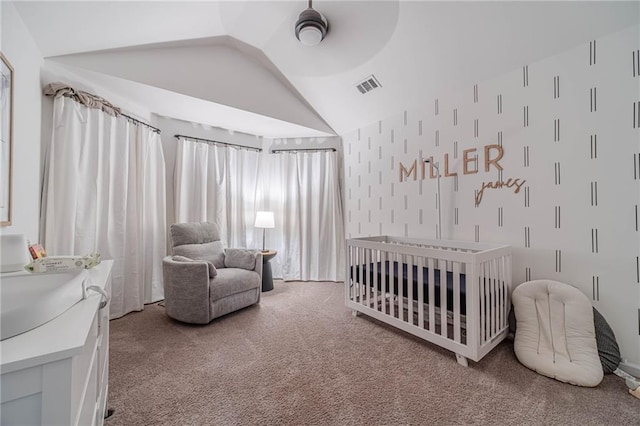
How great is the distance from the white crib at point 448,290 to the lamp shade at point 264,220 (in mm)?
1431

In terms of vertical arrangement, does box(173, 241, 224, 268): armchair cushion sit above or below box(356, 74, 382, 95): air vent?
below

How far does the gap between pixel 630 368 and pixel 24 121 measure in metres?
4.23

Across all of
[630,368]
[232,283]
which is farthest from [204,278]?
[630,368]

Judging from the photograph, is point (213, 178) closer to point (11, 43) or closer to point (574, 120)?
point (11, 43)

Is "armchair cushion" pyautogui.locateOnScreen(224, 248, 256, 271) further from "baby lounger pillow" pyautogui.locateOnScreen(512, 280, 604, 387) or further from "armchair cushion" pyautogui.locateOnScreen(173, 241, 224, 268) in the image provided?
"baby lounger pillow" pyautogui.locateOnScreen(512, 280, 604, 387)

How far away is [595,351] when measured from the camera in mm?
1584

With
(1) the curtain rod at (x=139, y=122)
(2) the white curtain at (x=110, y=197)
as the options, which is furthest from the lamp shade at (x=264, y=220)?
(1) the curtain rod at (x=139, y=122)

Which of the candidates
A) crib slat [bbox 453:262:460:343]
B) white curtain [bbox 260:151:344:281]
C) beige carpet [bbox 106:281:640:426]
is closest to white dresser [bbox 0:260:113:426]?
beige carpet [bbox 106:281:640:426]

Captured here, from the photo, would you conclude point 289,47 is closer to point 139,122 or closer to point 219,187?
point 139,122

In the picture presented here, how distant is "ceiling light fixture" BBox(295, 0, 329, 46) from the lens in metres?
1.93

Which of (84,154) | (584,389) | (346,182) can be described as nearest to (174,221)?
(84,154)

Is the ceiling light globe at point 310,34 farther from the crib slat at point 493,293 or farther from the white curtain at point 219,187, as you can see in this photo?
the crib slat at point 493,293

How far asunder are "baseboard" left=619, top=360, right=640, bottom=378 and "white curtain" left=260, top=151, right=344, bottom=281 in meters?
2.67

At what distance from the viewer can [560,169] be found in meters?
1.86
